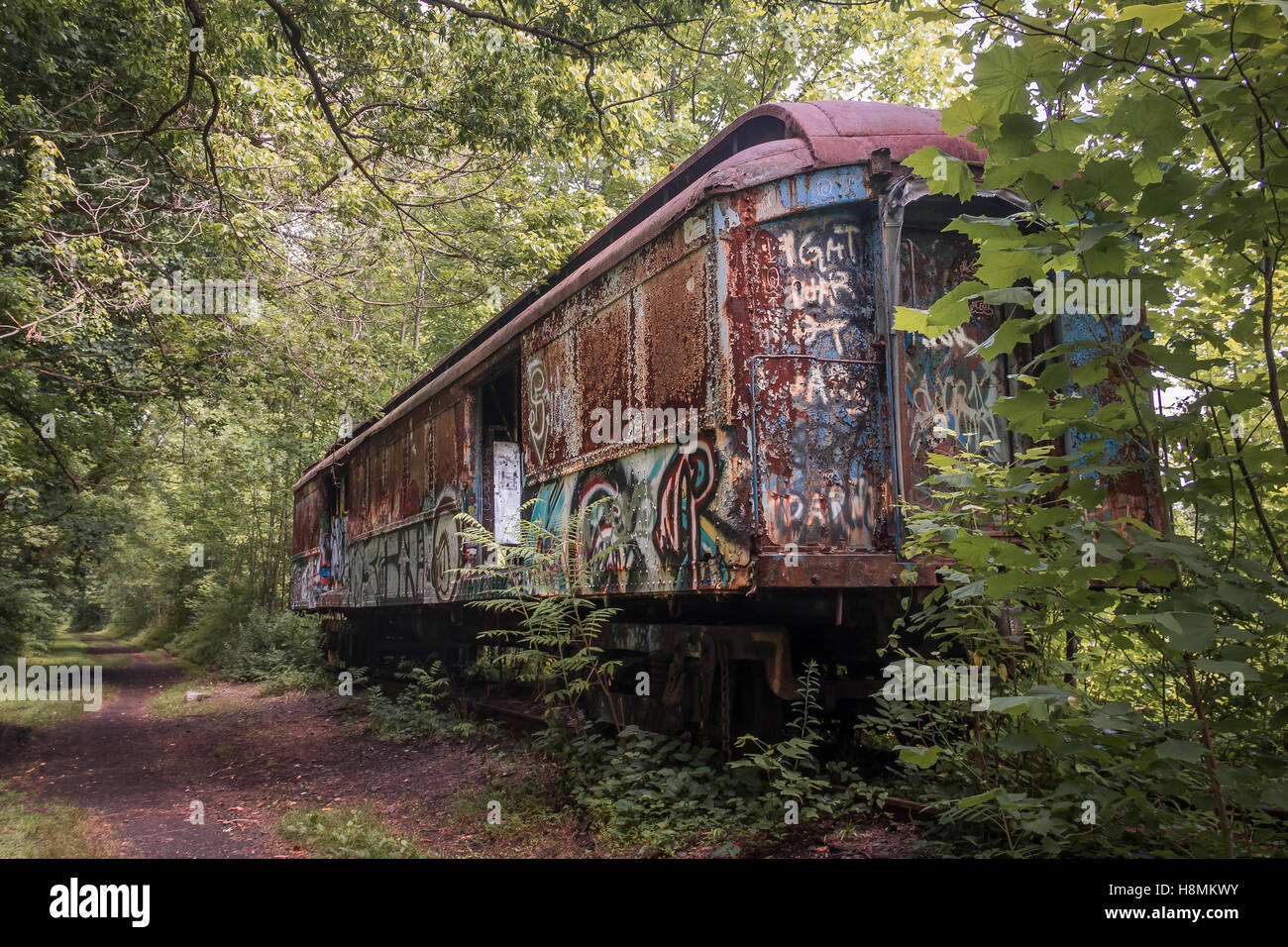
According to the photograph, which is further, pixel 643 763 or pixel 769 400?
pixel 643 763

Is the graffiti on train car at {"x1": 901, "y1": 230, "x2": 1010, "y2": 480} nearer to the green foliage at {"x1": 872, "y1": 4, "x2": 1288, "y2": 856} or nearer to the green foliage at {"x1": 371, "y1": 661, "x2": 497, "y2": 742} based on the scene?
the green foliage at {"x1": 872, "y1": 4, "x2": 1288, "y2": 856}

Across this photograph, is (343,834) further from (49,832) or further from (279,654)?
(279,654)

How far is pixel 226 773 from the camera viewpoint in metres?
7.79

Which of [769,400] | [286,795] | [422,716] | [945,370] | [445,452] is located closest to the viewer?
[769,400]

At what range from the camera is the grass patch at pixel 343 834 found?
4703 millimetres

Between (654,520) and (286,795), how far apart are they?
399 cm

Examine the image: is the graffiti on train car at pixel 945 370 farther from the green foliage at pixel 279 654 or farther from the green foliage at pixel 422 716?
the green foliage at pixel 279 654

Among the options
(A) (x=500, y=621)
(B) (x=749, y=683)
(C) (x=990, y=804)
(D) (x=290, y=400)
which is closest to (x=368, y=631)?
(D) (x=290, y=400)

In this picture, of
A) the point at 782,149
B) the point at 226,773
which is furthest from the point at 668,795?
the point at 226,773

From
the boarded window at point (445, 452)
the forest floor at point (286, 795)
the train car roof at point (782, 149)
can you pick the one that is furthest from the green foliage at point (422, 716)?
the train car roof at point (782, 149)

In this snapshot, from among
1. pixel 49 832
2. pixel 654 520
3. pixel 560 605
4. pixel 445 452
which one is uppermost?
pixel 445 452

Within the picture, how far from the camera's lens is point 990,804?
11.2 feet

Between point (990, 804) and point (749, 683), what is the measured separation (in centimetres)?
220

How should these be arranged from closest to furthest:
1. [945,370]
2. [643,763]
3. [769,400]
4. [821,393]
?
[769,400], [821,393], [945,370], [643,763]
